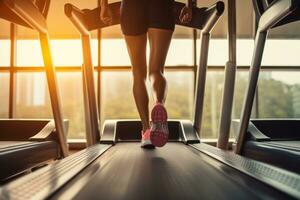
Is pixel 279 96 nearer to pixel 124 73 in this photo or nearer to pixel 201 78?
pixel 124 73

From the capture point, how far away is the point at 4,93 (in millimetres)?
5395

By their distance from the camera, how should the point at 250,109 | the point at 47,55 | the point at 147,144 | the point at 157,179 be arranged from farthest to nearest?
1. the point at 47,55
2. the point at 250,109
3. the point at 147,144
4. the point at 157,179

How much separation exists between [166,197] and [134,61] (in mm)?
1188

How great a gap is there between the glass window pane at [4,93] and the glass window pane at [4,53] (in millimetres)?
175

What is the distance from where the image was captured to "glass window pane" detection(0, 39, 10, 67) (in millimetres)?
5344

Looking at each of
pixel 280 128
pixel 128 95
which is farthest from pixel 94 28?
pixel 128 95

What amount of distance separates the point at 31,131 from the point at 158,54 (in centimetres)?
177

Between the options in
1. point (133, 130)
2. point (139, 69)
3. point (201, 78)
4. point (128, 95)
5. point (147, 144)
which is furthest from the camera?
point (128, 95)

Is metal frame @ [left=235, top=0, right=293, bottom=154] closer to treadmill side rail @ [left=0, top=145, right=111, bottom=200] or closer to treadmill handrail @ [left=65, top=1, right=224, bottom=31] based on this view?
treadmill handrail @ [left=65, top=1, right=224, bottom=31]

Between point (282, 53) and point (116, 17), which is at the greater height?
point (282, 53)

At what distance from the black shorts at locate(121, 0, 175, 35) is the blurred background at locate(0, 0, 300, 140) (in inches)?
138

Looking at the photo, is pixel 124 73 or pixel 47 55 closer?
pixel 47 55

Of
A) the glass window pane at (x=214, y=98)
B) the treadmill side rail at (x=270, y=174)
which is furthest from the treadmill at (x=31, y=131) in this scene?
the glass window pane at (x=214, y=98)

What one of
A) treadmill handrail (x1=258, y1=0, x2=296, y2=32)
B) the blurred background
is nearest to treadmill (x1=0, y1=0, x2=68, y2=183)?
treadmill handrail (x1=258, y1=0, x2=296, y2=32)
